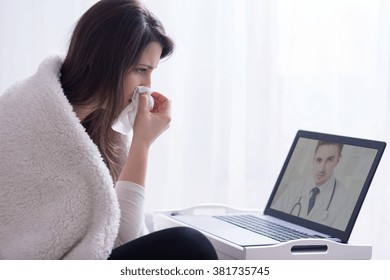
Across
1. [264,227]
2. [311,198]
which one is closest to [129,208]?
[264,227]

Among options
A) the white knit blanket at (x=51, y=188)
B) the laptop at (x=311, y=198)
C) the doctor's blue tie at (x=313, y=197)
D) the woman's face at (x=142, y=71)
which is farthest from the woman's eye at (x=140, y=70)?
the doctor's blue tie at (x=313, y=197)

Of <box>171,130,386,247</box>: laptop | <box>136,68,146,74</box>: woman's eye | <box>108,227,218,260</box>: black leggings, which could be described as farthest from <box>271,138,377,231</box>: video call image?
<box>136,68,146,74</box>: woman's eye

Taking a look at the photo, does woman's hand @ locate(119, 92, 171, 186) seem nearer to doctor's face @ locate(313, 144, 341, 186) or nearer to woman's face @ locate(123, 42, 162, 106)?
woman's face @ locate(123, 42, 162, 106)

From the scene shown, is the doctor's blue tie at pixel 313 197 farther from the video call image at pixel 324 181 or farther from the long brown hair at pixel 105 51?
the long brown hair at pixel 105 51

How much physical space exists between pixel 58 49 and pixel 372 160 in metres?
1.23

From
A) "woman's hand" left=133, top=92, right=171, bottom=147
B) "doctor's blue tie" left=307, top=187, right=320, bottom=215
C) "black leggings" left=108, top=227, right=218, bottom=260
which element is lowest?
"black leggings" left=108, top=227, right=218, bottom=260

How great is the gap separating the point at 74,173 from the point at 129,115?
0.27 metres

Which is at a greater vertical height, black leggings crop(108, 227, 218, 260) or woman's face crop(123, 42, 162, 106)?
woman's face crop(123, 42, 162, 106)

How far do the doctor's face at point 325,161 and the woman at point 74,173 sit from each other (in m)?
0.36

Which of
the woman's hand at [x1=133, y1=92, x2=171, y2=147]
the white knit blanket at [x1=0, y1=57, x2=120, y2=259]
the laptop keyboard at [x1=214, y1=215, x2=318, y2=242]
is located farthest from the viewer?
the woman's hand at [x1=133, y1=92, x2=171, y2=147]

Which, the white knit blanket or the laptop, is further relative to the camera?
the laptop

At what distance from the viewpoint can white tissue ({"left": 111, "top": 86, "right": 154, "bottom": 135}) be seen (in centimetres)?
137

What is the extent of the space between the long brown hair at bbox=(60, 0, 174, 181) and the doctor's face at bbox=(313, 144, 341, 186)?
0.45 m
